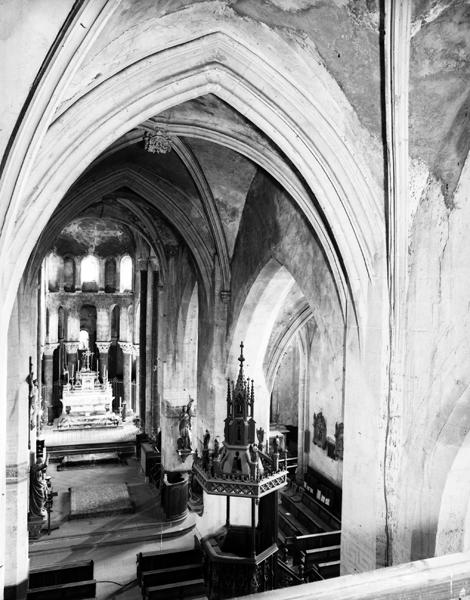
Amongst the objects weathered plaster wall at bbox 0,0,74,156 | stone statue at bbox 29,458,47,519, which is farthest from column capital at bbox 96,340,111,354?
weathered plaster wall at bbox 0,0,74,156

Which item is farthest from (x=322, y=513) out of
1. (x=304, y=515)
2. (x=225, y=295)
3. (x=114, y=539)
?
(x=225, y=295)

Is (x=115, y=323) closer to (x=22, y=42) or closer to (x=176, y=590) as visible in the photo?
(x=176, y=590)

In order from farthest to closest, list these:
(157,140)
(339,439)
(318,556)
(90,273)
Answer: (90,273) → (339,439) → (318,556) → (157,140)

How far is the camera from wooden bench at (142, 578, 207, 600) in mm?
8961

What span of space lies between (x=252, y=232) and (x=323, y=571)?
253 inches

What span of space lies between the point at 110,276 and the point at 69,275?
1.89 m

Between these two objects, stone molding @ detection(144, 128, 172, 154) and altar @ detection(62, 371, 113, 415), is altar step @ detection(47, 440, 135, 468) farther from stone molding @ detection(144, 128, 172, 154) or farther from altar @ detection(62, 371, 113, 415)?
stone molding @ detection(144, 128, 172, 154)

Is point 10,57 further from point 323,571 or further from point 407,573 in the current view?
point 323,571

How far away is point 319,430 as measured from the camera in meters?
16.5

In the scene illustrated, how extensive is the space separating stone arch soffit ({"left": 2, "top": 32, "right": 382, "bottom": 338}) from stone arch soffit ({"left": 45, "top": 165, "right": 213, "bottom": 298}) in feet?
17.0

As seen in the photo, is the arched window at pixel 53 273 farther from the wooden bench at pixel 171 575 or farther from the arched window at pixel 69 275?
the wooden bench at pixel 171 575

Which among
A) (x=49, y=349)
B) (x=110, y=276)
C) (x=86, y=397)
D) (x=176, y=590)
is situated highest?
(x=110, y=276)

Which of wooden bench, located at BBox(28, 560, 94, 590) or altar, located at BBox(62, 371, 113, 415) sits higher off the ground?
altar, located at BBox(62, 371, 113, 415)

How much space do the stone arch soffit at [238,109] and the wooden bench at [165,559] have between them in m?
6.35
